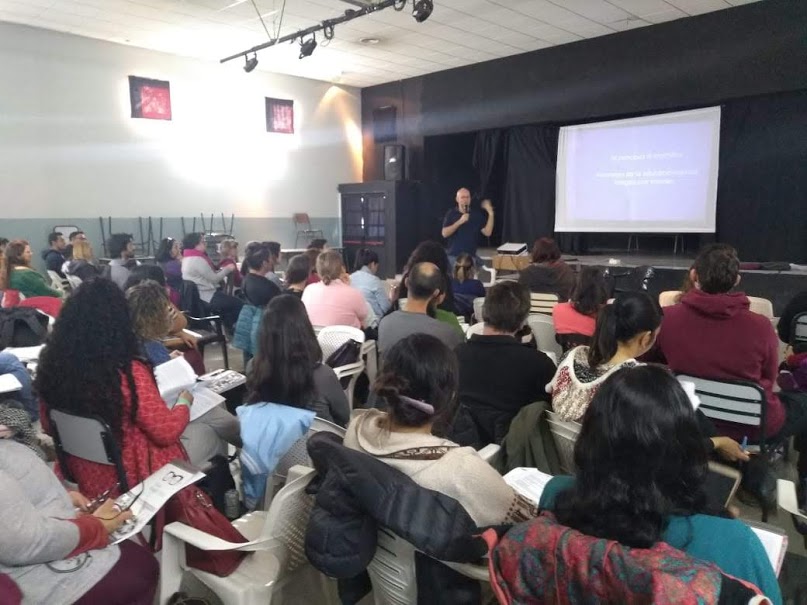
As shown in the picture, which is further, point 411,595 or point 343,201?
point 343,201

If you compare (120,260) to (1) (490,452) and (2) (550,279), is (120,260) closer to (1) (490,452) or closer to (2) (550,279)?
(2) (550,279)

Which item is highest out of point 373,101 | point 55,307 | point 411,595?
point 373,101

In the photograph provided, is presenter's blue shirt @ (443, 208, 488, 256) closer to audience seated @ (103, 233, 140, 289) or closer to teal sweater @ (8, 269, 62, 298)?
audience seated @ (103, 233, 140, 289)

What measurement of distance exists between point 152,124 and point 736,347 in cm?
842

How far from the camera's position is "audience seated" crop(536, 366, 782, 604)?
0.99 m

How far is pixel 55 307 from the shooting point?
3762mm

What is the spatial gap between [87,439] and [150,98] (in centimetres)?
788

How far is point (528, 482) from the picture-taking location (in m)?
1.63

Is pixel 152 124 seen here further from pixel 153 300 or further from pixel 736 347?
pixel 736 347

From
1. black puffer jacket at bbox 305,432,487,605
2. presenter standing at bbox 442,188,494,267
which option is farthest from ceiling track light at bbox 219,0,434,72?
black puffer jacket at bbox 305,432,487,605

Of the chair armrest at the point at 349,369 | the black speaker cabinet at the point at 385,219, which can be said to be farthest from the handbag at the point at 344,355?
the black speaker cabinet at the point at 385,219

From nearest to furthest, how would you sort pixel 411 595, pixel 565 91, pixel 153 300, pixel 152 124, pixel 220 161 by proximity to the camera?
pixel 411 595, pixel 153 300, pixel 565 91, pixel 152 124, pixel 220 161

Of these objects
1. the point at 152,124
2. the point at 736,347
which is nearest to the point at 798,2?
the point at 736,347

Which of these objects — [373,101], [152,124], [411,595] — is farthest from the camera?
[373,101]
